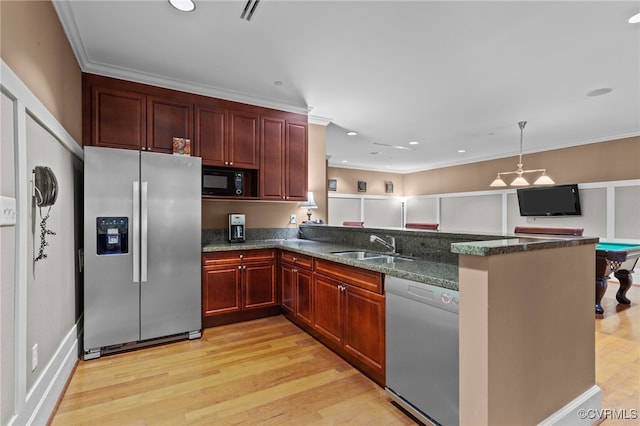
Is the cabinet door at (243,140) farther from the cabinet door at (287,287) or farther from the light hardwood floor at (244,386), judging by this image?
the light hardwood floor at (244,386)

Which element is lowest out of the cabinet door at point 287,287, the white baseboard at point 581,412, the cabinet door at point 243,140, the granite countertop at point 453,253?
the white baseboard at point 581,412

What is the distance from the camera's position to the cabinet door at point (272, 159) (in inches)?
154

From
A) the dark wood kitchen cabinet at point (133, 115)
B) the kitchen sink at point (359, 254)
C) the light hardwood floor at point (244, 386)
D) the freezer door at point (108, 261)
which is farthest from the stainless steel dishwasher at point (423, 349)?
the dark wood kitchen cabinet at point (133, 115)

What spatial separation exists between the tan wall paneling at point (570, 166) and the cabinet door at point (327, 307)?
6.12 metres

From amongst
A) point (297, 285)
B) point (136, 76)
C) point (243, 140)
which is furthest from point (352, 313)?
point (136, 76)

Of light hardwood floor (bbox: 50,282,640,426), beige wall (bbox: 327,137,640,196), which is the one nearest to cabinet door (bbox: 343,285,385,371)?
light hardwood floor (bbox: 50,282,640,426)

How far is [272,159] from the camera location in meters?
3.98

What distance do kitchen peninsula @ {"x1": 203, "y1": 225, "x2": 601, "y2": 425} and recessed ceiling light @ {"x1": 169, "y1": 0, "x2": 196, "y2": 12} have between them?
224 centimetres

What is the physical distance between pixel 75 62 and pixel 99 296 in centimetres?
207

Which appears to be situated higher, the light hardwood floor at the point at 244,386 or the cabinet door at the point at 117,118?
the cabinet door at the point at 117,118

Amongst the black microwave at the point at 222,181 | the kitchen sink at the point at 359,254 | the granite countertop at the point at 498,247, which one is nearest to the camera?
the granite countertop at the point at 498,247

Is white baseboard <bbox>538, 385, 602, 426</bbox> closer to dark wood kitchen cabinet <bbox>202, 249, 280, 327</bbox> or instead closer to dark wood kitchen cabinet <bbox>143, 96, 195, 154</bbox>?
dark wood kitchen cabinet <bbox>202, 249, 280, 327</bbox>

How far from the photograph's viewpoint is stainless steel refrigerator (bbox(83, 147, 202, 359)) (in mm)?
2668

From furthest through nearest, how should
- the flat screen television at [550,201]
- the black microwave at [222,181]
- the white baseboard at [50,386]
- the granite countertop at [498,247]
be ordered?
the flat screen television at [550,201] → the black microwave at [222,181] → the white baseboard at [50,386] → the granite countertop at [498,247]
